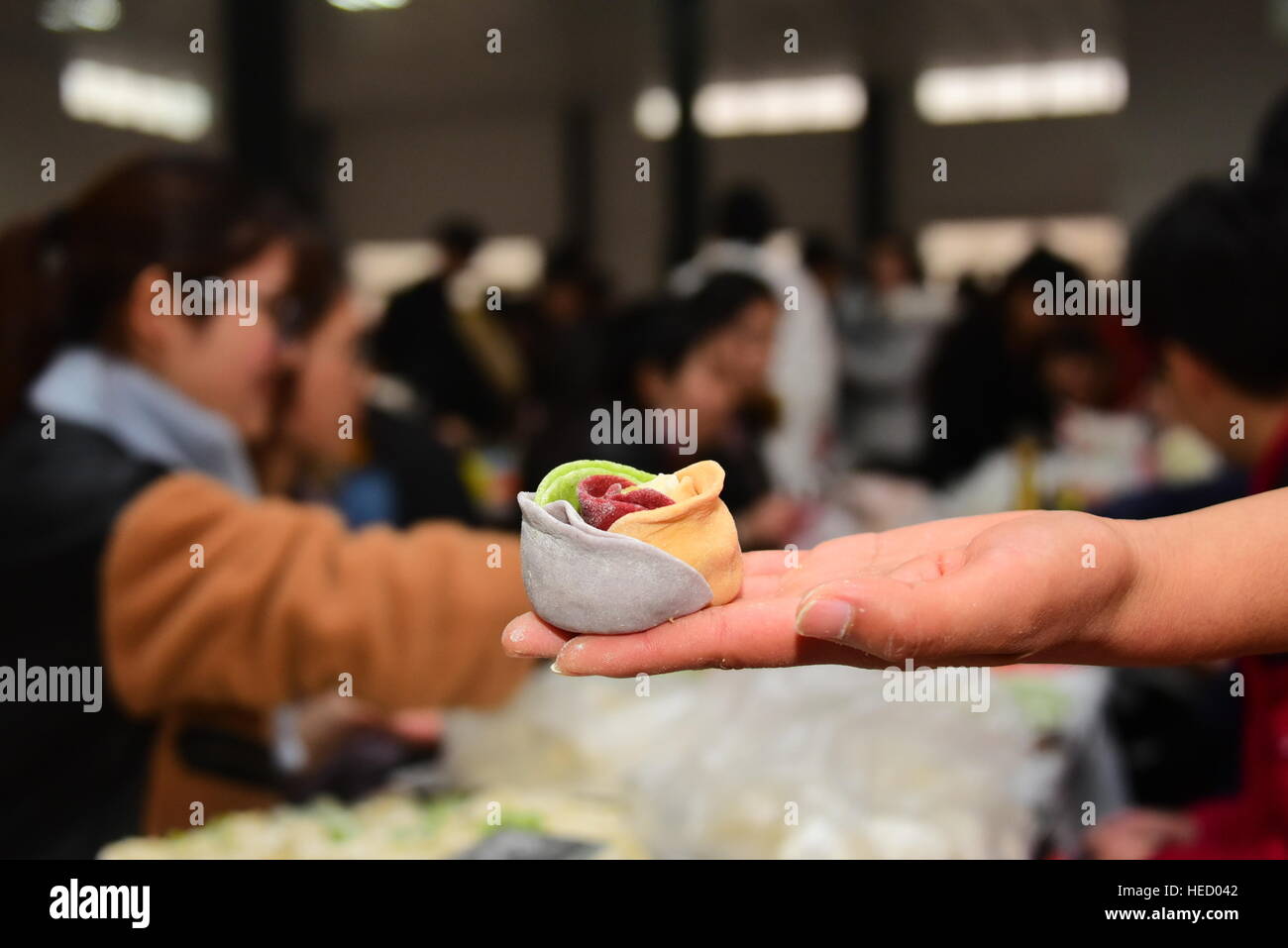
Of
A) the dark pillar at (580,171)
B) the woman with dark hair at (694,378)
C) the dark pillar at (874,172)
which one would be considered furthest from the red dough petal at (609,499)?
the dark pillar at (874,172)

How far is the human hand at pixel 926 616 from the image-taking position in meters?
0.84

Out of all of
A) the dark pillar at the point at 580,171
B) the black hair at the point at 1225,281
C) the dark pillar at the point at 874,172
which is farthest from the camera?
the dark pillar at the point at 874,172

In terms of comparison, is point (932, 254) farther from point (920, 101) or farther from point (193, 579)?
point (193, 579)

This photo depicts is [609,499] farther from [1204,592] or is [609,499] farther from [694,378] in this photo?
[694,378]

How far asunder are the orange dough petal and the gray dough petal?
25mm

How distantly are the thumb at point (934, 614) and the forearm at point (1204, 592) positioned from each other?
16cm

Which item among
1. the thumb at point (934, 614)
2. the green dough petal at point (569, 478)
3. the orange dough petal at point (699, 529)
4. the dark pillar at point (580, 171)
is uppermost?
the dark pillar at point (580, 171)

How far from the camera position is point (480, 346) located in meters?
4.76

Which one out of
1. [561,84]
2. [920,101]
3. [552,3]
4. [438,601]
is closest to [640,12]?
[552,3]

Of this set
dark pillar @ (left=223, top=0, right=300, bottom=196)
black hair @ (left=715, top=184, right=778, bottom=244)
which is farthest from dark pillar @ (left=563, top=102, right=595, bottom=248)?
dark pillar @ (left=223, top=0, right=300, bottom=196)

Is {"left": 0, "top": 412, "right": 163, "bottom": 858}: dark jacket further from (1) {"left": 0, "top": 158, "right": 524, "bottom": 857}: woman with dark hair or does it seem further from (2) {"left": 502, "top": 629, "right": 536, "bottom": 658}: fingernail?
(2) {"left": 502, "top": 629, "right": 536, "bottom": 658}: fingernail

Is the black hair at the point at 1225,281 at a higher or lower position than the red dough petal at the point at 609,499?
higher

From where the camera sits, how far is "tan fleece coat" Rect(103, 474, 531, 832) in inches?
62.2

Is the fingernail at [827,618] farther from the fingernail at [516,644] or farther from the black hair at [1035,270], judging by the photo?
the black hair at [1035,270]
